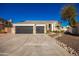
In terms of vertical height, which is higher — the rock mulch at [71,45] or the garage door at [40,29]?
the garage door at [40,29]

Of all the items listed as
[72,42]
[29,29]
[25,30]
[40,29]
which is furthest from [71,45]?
[40,29]

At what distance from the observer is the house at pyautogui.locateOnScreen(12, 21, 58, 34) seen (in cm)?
3522

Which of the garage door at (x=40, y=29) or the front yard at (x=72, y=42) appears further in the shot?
the garage door at (x=40, y=29)

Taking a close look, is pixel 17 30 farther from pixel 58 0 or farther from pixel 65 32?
pixel 58 0

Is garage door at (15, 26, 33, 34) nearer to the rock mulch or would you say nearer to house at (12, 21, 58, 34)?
house at (12, 21, 58, 34)

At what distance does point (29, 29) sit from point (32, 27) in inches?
21.5

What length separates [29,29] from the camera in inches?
1411

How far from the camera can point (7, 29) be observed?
42500 mm

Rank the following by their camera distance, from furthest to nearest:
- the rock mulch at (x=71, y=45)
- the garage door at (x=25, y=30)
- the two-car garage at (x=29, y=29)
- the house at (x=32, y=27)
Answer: the two-car garage at (x=29, y=29) → the house at (x=32, y=27) → the garage door at (x=25, y=30) → the rock mulch at (x=71, y=45)

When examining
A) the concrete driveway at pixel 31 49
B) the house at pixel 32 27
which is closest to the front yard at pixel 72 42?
the concrete driveway at pixel 31 49

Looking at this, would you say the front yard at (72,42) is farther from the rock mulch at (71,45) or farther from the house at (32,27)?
the house at (32,27)

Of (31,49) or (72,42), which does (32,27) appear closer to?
(72,42)

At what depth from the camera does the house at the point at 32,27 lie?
116 feet

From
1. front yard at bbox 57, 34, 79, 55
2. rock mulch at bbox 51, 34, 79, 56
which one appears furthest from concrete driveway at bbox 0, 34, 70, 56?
front yard at bbox 57, 34, 79, 55
